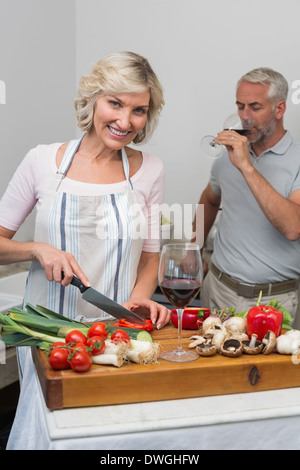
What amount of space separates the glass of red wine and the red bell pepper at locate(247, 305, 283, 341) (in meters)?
1.12

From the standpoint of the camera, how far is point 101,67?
165cm

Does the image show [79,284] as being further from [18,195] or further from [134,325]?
[18,195]

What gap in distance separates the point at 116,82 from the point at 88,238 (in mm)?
451

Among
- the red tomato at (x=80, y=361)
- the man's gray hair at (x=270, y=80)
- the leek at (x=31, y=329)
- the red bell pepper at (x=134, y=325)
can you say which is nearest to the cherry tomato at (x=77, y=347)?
the red tomato at (x=80, y=361)

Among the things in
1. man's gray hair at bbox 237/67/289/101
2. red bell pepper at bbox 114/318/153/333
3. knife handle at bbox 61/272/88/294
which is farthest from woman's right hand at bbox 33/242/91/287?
man's gray hair at bbox 237/67/289/101

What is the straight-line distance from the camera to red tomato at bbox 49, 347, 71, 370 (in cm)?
109

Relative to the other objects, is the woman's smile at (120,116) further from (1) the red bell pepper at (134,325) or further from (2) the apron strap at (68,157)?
(1) the red bell pepper at (134,325)

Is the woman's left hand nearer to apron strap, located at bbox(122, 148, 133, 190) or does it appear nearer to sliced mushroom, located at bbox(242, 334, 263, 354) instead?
sliced mushroom, located at bbox(242, 334, 263, 354)

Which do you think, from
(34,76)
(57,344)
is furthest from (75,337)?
(34,76)

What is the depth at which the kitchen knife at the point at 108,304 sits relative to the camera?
1.36 meters

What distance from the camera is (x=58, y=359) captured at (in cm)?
109
